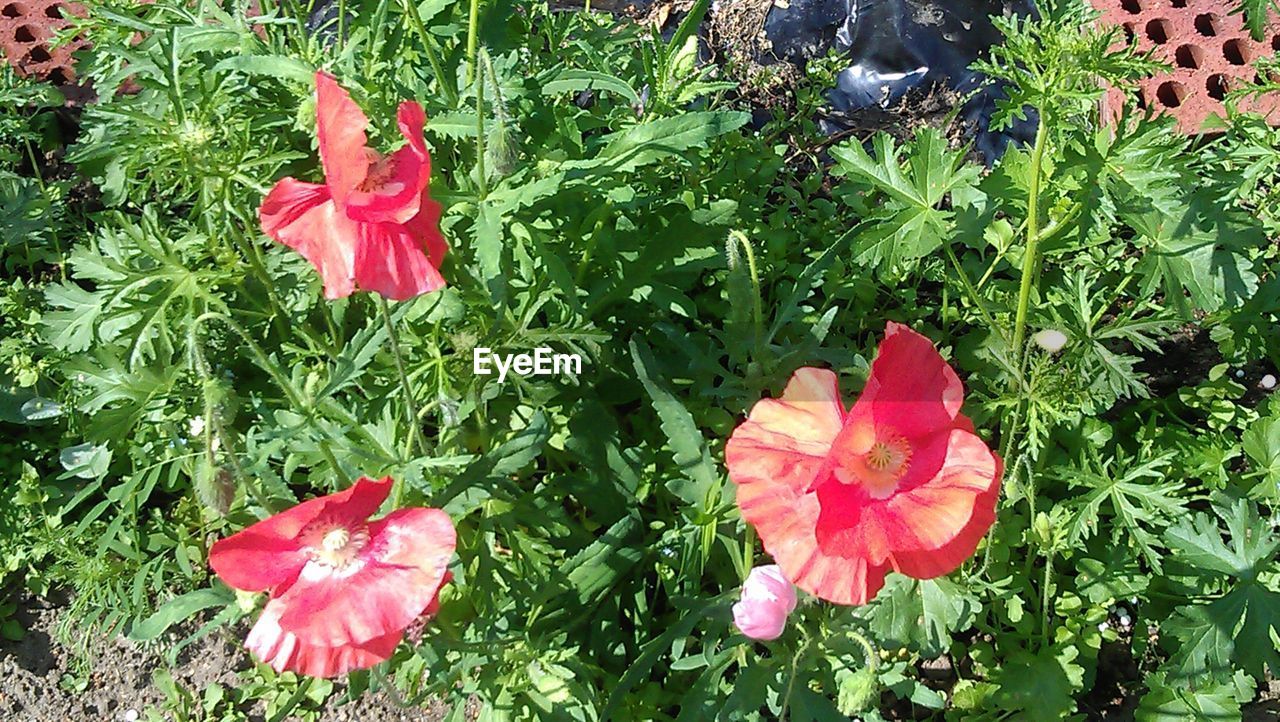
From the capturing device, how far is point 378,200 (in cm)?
149

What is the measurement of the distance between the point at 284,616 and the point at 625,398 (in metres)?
1.07

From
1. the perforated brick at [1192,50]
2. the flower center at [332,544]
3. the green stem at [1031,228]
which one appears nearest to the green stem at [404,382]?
the flower center at [332,544]

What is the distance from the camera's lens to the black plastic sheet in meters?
3.24

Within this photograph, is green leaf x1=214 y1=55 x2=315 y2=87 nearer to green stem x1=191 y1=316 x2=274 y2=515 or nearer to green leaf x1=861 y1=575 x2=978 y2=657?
green stem x1=191 y1=316 x2=274 y2=515

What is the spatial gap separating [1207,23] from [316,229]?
2713mm

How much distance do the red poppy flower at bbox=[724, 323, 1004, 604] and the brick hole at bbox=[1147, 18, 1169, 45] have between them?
7.02 ft

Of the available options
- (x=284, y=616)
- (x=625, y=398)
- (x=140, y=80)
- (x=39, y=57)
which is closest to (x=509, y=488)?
(x=625, y=398)

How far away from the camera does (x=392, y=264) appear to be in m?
1.53

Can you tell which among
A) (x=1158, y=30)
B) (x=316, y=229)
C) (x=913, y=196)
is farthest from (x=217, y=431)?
(x=1158, y=30)

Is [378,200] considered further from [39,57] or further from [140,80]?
[39,57]

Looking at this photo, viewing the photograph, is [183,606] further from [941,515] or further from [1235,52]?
[1235,52]

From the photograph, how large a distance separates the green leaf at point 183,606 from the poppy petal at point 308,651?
0.88 ft

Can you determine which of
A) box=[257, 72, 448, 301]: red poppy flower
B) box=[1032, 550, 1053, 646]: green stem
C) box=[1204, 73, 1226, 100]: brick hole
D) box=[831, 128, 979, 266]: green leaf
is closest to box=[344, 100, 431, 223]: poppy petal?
box=[257, 72, 448, 301]: red poppy flower

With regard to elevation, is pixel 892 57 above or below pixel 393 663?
above
